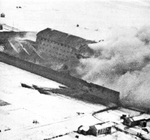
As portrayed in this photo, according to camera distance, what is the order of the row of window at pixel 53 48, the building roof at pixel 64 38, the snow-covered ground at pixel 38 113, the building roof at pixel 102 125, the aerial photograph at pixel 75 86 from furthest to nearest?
the row of window at pixel 53 48
the building roof at pixel 64 38
the aerial photograph at pixel 75 86
the building roof at pixel 102 125
the snow-covered ground at pixel 38 113

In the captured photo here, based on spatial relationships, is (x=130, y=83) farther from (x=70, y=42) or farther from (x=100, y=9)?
(x=100, y=9)

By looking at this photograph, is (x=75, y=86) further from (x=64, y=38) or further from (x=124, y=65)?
(x=64, y=38)

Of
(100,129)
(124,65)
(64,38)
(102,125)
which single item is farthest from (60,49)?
(100,129)

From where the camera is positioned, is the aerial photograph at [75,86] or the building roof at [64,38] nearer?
the aerial photograph at [75,86]

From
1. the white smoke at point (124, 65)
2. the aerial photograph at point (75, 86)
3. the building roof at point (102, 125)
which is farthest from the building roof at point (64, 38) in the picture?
the building roof at point (102, 125)

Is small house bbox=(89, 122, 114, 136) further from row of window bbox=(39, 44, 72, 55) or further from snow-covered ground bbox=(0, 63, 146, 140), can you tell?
row of window bbox=(39, 44, 72, 55)

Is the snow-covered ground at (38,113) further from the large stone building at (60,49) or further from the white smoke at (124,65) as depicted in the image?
the large stone building at (60,49)

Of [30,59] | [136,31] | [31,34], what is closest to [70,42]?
[30,59]
